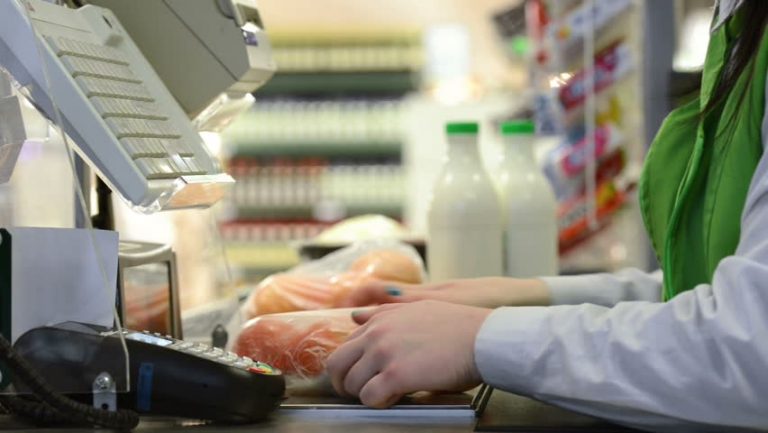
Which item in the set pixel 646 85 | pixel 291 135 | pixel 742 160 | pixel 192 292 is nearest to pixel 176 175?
pixel 742 160

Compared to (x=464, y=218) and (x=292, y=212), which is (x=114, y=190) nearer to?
(x=464, y=218)

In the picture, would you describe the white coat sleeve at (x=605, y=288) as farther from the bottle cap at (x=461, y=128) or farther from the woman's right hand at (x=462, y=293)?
the bottle cap at (x=461, y=128)

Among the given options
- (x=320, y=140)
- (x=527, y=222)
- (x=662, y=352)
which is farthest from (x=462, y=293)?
(x=320, y=140)

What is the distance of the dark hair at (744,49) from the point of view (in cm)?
119

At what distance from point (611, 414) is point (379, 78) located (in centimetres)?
730

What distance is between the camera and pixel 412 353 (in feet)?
3.64

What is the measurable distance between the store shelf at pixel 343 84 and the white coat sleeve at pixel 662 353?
7174mm

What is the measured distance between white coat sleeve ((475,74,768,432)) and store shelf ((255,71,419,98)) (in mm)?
7174

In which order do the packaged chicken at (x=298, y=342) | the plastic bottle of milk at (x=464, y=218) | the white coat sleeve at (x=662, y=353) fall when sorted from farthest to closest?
the plastic bottle of milk at (x=464, y=218)
the packaged chicken at (x=298, y=342)
the white coat sleeve at (x=662, y=353)

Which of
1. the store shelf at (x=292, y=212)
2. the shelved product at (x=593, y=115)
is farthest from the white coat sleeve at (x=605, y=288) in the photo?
the store shelf at (x=292, y=212)

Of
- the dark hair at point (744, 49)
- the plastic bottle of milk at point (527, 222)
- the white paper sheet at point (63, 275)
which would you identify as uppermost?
the dark hair at point (744, 49)

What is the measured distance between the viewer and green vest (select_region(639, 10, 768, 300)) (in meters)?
1.16

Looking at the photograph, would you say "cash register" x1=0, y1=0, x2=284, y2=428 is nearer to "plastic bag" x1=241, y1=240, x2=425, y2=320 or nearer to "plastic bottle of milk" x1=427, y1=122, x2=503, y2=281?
"plastic bag" x1=241, y1=240, x2=425, y2=320

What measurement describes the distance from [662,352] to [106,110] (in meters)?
0.56
